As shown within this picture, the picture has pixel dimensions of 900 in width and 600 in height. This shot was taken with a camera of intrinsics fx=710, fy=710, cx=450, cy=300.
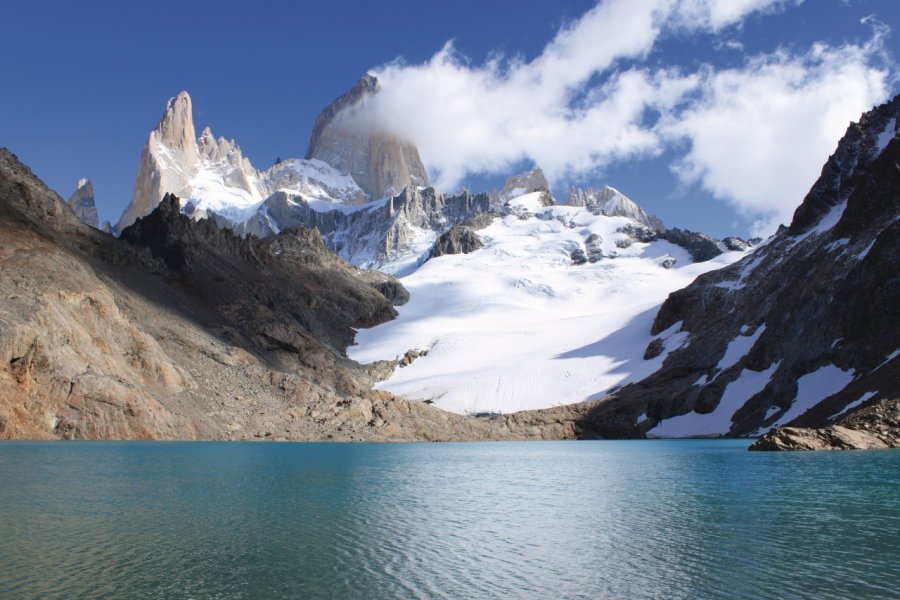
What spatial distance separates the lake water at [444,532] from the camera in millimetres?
15883

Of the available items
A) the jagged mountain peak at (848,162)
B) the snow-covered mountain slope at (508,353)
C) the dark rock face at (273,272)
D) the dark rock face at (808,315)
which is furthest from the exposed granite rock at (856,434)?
the dark rock face at (273,272)

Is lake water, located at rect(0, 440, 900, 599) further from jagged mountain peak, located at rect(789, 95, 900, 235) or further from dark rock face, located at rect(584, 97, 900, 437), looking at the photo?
jagged mountain peak, located at rect(789, 95, 900, 235)

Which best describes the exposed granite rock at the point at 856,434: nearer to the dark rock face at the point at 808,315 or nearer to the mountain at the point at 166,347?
the dark rock face at the point at 808,315

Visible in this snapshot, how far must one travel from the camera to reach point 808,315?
82438 millimetres

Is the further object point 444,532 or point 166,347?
point 166,347

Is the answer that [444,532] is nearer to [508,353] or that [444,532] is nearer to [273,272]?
[273,272]

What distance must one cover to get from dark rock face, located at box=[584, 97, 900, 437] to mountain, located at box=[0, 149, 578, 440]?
769 inches

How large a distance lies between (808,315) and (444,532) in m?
73.2

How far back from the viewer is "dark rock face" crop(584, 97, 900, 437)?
2749 inches

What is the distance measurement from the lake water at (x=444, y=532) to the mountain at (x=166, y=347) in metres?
20.4

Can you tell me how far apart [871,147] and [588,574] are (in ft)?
373

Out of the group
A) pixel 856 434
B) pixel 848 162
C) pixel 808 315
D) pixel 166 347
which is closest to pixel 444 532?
pixel 856 434

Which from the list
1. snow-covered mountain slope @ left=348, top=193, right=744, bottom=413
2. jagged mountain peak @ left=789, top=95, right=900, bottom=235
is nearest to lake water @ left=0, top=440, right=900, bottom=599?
snow-covered mountain slope @ left=348, top=193, right=744, bottom=413

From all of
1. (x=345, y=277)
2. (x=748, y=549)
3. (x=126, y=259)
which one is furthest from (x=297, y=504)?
(x=345, y=277)
